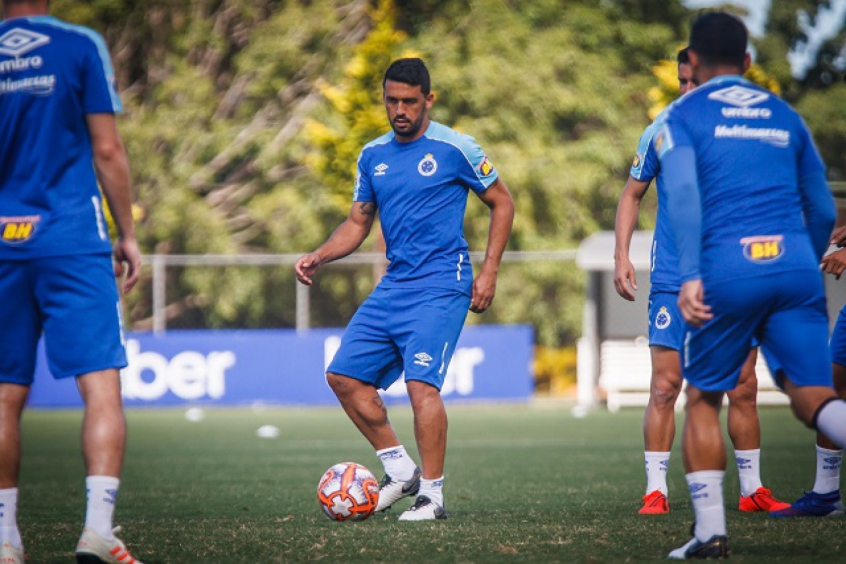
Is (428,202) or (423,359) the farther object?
(428,202)

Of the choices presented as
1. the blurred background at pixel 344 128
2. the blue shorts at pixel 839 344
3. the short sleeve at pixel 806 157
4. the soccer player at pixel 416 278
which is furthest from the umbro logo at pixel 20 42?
the blurred background at pixel 344 128

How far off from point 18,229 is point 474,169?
296 centimetres

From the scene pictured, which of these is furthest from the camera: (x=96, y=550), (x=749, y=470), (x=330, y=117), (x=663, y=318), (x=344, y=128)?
(x=330, y=117)

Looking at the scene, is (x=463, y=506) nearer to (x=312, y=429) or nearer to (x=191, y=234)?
(x=312, y=429)

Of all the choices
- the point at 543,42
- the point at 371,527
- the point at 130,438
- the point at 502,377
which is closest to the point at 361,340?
the point at 371,527

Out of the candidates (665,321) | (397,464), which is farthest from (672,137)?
(397,464)

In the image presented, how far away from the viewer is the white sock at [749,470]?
6.99m

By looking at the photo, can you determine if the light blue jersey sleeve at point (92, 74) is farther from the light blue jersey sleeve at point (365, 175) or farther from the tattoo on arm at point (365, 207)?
the tattoo on arm at point (365, 207)

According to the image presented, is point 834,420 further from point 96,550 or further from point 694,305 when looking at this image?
point 96,550

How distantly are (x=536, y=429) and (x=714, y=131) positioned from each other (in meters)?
11.2

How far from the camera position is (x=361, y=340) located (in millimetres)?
7121

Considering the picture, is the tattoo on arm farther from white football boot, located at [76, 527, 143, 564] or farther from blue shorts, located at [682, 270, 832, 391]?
white football boot, located at [76, 527, 143, 564]

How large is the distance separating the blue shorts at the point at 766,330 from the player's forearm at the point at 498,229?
235 cm

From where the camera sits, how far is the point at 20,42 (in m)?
4.85
